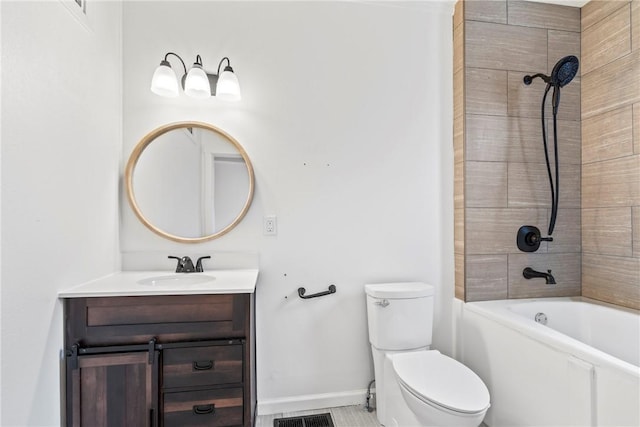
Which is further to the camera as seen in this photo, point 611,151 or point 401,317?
point 611,151

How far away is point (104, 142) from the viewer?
164cm

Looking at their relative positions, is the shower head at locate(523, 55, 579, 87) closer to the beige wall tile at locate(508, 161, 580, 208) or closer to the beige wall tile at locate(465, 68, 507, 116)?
the beige wall tile at locate(465, 68, 507, 116)

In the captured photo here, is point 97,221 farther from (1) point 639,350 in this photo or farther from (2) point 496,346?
(1) point 639,350

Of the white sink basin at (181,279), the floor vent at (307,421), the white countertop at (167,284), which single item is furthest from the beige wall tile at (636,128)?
the white sink basin at (181,279)

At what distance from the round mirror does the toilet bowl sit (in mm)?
1193

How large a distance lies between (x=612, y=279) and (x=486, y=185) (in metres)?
0.90

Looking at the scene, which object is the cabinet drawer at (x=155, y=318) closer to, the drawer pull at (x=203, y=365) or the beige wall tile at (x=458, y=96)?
the drawer pull at (x=203, y=365)

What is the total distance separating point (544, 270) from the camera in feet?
6.54

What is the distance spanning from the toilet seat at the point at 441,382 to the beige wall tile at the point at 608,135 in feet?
4.97

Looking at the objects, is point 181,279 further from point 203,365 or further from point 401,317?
point 401,317

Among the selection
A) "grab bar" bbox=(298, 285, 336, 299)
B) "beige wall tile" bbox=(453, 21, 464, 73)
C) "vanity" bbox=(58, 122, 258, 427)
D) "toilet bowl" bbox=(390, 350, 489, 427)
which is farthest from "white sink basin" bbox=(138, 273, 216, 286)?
"beige wall tile" bbox=(453, 21, 464, 73)

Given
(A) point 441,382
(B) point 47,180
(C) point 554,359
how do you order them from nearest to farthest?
(B) point 47,180
(C) point 554,359
(A) point 441,382

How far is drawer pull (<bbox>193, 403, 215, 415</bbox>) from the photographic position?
4.58 feet

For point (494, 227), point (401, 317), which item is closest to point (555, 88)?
point (494, 227)
